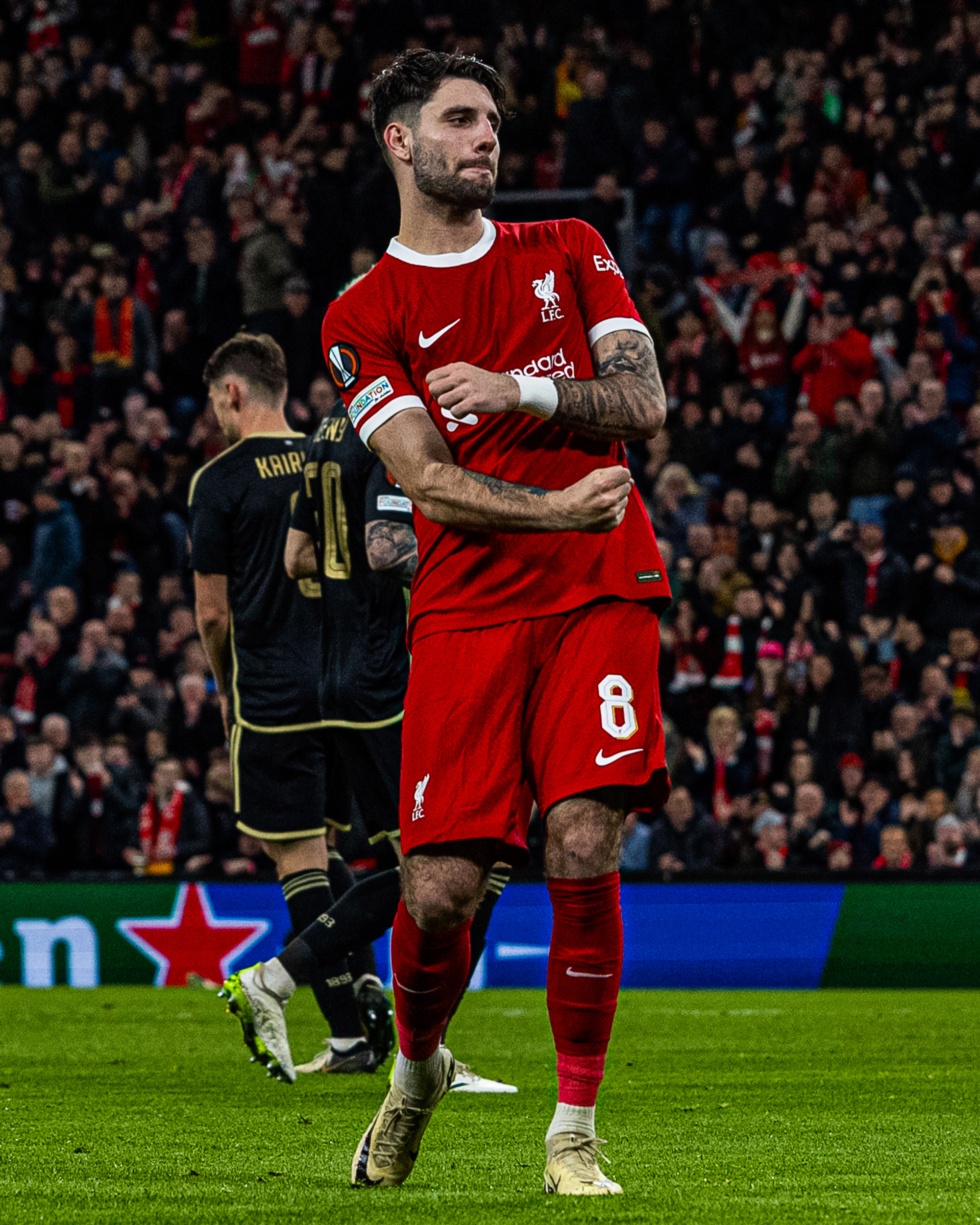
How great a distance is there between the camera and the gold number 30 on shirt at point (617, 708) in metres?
4.12

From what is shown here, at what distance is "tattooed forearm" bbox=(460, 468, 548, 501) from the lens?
4.12 metres

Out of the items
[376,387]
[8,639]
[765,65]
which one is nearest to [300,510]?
[376,387]

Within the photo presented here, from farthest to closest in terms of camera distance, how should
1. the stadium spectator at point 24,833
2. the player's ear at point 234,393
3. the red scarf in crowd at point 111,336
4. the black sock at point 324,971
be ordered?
the red scarf in crowd at point 111,336 → the stadium spectator at point 24,833 → the player's ear at point 234,393 → the black sock at point 324,971

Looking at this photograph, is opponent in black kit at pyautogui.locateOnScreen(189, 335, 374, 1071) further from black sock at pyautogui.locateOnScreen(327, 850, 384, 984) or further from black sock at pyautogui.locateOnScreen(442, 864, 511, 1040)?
black sock at pyautogui.locateOnScreen(442, 864, 511, 1040)

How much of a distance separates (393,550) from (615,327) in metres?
2.10

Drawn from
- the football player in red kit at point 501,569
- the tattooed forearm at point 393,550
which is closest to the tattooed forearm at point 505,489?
the football player in red kit at point 501,569

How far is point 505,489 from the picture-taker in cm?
414

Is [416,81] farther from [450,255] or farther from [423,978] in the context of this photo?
[423,978]

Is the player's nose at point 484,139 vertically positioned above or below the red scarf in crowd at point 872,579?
above

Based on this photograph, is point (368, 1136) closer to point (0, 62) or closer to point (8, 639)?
point (8, 639)

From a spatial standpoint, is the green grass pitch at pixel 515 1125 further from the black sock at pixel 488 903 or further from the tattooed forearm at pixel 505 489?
the tattooed forearm at pixel 505 489

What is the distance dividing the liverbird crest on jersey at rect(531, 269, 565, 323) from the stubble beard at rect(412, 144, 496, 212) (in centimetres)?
21

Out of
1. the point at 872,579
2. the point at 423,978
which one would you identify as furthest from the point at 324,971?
the point at 872,579

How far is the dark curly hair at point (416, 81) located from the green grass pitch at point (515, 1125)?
2.35 meters
